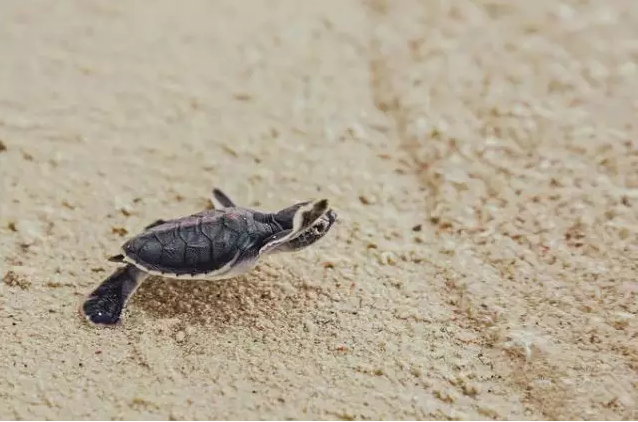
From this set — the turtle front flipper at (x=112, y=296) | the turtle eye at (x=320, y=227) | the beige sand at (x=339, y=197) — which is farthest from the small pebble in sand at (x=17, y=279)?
the turtle eye at (x=320, y=227)

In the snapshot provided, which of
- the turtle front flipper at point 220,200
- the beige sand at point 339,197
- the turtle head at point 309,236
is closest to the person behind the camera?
the beige sand at point 339,197

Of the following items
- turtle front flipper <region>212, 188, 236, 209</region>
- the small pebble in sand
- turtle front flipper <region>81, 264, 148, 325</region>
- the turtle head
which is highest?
the turtle head

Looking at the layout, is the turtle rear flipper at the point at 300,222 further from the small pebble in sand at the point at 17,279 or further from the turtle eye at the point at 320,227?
the small pebble in sand at the point at 17,279

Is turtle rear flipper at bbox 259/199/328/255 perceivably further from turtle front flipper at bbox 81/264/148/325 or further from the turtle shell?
turtle front flipper at bbox 81/264/148/325

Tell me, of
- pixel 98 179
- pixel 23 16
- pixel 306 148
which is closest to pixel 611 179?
pixel 306 148

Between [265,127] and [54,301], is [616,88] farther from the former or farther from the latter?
[54,301]

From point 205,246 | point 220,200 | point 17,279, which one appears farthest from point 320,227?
point 17,279

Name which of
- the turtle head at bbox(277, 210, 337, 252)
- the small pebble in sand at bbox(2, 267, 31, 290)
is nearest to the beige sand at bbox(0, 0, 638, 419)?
the small pebble in sand at bbox(2, 267, 31, 290)
